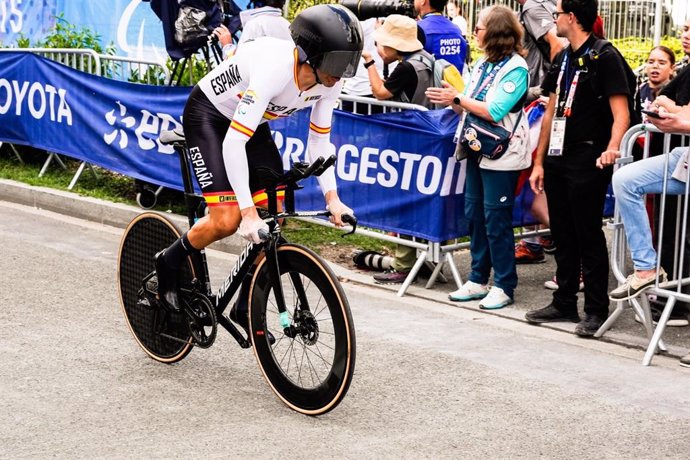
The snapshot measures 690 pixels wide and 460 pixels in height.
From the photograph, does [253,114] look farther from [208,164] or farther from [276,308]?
[276,308]

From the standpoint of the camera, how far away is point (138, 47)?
15.4 metres

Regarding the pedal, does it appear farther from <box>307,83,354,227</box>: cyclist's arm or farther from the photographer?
the photographer

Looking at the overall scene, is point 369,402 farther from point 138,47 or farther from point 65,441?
point 138,47

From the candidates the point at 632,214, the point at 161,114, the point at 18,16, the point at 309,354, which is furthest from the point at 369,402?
the point at 18,16

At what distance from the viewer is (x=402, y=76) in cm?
894

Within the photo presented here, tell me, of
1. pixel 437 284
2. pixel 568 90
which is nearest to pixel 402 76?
pixel 437 284

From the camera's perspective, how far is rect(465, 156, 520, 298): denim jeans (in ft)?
26.9

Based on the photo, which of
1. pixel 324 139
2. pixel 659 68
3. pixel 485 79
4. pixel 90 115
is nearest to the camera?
pixel 324 139

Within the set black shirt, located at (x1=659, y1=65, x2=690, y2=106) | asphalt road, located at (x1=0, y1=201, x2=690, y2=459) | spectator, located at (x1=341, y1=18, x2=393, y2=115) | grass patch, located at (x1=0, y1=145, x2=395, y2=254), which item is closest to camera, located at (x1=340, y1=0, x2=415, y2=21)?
spectator, located at (x1=341, y1=18, x2=393, y2=115)

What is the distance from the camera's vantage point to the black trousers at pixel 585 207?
24.9 feet

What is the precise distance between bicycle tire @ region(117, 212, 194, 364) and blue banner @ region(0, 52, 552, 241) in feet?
8.30

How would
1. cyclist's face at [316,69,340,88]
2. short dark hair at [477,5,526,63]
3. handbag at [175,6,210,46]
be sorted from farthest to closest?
handbag at [175,6,210,46], short dark hair at [477,5,526,63], cyclist's face at [316,69,340,88]

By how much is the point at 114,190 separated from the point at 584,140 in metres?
5.77

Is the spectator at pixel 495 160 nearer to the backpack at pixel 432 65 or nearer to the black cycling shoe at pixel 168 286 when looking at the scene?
the backpack at pixel 432 65
